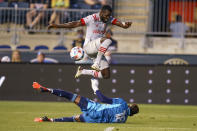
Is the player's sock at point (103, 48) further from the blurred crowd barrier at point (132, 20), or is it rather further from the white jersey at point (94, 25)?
the blurred crowd barrier at point (132, 20)

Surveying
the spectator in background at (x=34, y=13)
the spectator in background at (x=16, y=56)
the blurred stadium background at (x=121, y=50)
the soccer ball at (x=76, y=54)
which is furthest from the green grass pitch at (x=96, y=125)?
the spectator in background at (x=34, y=13)

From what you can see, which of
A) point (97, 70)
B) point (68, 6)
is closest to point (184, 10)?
point (68, 6)

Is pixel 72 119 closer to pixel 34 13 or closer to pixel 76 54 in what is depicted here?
pixel 76 54

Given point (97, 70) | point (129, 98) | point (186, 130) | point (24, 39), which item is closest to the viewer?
point (186, 130)

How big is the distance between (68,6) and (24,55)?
3.58m

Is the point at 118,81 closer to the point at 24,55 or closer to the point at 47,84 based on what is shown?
the point at 47,84

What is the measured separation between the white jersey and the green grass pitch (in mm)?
2051

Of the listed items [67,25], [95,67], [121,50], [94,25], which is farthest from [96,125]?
[121,50]

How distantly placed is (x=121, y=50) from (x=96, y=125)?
38.2 feet

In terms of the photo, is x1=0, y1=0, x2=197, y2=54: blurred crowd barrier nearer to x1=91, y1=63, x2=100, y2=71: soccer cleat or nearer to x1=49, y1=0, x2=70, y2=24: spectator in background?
x1=49, y1=0, x2=70, y2=24: spectator in background

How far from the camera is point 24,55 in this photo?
19.8 m

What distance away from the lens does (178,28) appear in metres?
22.2

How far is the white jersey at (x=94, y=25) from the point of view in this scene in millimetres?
13711

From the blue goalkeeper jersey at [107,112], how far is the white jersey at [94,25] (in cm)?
300
